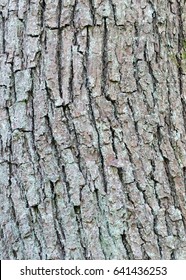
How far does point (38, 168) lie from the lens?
1991mm

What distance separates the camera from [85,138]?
1.99 metres

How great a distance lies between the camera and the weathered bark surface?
198 cm

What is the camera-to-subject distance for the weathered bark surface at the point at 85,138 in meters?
1.98

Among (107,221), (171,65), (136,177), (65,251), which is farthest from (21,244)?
(171,65)

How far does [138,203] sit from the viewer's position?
6.54 ft

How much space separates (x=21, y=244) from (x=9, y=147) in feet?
1.02

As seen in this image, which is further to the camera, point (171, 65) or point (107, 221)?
point (171, 65)

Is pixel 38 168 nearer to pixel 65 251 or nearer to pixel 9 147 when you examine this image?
pixel 9 147

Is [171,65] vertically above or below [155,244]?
above

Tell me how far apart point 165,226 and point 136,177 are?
0.60 ft
